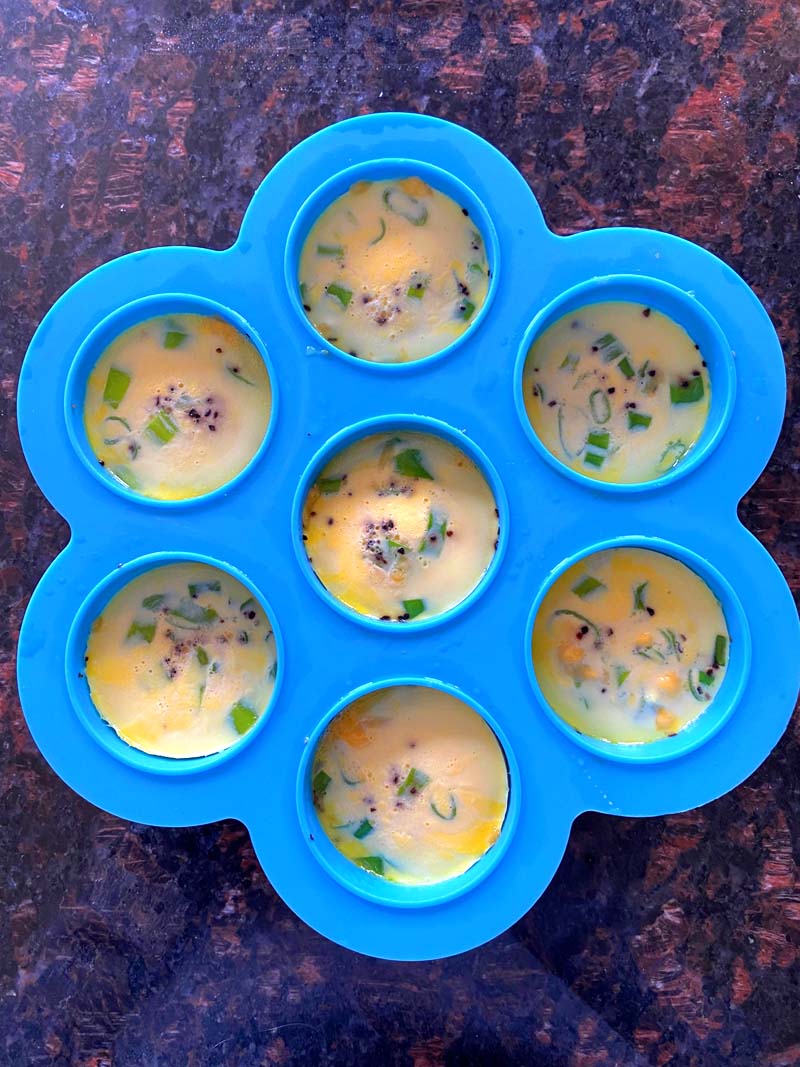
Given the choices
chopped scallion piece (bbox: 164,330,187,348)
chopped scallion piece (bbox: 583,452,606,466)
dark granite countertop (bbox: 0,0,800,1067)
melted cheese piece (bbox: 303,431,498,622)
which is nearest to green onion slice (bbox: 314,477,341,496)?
melted cheese piece (bbox: 303,431,498,622)

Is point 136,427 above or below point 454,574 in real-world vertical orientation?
above

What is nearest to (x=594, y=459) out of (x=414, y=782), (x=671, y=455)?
(x=671, y=455)

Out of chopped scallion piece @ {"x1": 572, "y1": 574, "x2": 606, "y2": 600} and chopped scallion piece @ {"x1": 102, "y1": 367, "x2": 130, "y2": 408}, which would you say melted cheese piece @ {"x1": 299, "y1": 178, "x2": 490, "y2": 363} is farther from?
chopped scallion piece @ {"x1": 572, "y1": 574, "x2": 606, "y2": 600}

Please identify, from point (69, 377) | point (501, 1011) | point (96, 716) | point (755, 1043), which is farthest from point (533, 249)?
point (755, 1043)

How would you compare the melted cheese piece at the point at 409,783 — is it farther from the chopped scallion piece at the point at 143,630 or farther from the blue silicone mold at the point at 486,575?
the chopped scallion piece at the point at 143,630

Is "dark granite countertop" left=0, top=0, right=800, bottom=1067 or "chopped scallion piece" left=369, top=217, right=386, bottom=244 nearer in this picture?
"chopped scallion piece" left=369, top=217, right=386, bottom=244

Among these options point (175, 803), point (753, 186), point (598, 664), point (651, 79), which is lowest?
point (175, 803)

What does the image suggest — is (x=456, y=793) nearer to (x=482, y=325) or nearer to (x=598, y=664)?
(x=598, y=664)
